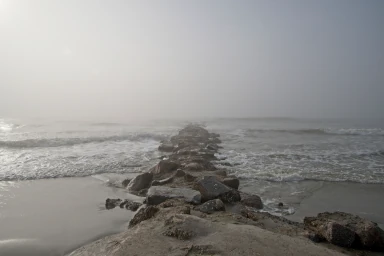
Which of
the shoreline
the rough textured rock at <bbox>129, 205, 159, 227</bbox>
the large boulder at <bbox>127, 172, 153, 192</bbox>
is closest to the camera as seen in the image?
the shoreline

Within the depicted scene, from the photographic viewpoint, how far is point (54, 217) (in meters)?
5.88

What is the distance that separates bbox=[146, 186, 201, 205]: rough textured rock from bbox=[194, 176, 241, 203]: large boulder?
19cm

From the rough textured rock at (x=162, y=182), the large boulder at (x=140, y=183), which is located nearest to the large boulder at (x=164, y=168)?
the large boulder at (x=140, y=183)

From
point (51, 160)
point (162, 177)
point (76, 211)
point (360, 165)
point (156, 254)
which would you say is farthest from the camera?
point (51, 160)

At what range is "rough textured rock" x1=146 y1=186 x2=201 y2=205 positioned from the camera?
6.26m

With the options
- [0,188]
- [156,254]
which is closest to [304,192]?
[156,254]

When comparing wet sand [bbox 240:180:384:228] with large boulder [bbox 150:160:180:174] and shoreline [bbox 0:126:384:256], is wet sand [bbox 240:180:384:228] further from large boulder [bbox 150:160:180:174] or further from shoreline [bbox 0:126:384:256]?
large boulder [bbox 150:160:180:174]

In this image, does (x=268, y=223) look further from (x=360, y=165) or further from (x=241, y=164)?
(x=360, y=165)

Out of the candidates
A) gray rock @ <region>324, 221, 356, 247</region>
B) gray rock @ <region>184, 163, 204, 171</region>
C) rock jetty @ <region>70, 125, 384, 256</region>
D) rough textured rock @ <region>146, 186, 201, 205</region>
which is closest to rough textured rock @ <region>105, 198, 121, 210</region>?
rock jetty @ <region>70, 125, 384, 256</region>

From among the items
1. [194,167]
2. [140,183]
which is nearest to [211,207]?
[140,183]

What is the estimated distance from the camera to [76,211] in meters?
6.27

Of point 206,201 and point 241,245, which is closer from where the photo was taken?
point 241,245

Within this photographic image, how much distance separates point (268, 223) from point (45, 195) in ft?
20.7

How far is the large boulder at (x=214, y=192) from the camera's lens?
254 inches
